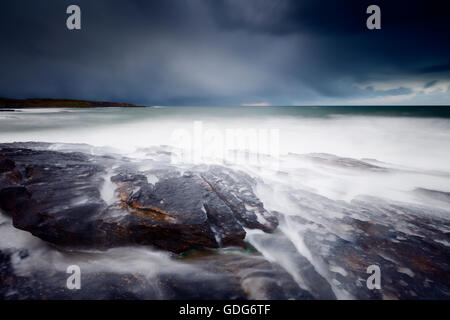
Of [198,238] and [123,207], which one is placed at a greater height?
[123,207]

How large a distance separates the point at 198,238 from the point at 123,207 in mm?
1629

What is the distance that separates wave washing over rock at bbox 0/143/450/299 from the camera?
2.52 m

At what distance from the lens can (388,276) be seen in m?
2.67

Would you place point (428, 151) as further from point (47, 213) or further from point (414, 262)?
point (47, 213)

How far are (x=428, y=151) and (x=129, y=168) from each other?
14.7m

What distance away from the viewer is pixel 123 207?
11.6 feet

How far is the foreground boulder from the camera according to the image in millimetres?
3131

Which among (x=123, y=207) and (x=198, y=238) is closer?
(x=198, y=238)

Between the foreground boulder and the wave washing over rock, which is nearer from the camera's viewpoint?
the wave washing over rock

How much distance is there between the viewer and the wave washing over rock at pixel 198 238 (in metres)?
2.52

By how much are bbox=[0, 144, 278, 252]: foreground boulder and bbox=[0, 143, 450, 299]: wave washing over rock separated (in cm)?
2

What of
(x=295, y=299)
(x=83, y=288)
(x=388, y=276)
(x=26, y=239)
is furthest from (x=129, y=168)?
(x=388, y=276)

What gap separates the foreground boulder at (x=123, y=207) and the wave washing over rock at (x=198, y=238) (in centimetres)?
2

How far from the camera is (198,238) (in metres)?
3.15
